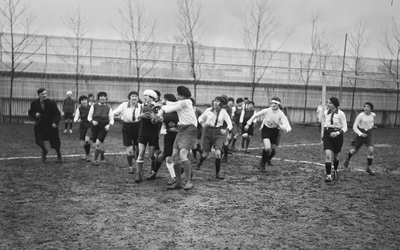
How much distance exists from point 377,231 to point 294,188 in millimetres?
3229

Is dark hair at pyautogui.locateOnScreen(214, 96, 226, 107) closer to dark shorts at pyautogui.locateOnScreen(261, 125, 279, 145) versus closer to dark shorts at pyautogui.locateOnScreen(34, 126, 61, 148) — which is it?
dark shorts at pyautogui.locateOnScreen(261, 125, 279, 145)

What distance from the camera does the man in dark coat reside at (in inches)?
493

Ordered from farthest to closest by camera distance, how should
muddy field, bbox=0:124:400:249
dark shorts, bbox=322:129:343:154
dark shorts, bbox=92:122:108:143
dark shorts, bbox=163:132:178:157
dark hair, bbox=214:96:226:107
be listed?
dark shorts, bbox=92:122:108:143, dark hair, bbox=214:96:226:107, dark shorts, bbox=322:129:343:154, dark shorts, bbox=163:132:178:157, muddy field, bbox=0:124:400:249

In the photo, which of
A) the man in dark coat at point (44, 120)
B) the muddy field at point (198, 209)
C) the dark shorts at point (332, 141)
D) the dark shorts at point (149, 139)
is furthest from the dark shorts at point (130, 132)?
the dark shorts at point (332, 141)

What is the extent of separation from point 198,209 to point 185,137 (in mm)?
2012

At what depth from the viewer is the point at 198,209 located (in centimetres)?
749

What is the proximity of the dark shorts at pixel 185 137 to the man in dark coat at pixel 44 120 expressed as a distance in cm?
466

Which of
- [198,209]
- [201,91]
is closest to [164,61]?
[201,91]

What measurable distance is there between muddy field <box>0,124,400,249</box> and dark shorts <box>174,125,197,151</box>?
0.88m

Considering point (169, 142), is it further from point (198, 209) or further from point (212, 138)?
point (198, 209)

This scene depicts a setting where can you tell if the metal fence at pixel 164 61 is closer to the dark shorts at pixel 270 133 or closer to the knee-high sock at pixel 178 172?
the dark shorts at pixel 270 133

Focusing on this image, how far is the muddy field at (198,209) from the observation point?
19.1 ft

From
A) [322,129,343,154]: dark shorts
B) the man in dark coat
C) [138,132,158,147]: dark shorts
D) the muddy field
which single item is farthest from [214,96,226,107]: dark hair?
the man in dark coat

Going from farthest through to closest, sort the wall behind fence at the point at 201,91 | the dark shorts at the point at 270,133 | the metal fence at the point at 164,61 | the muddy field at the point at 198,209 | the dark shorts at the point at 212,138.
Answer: the metal fence at the point at 164,61 → the wall behind fence at the point at 201,91 → the dark shorts at the point at 270,133 → the dark shorts at the point at 212,138 → the muddy field at the point at 198,209
